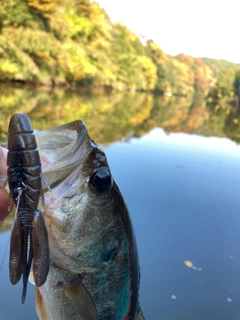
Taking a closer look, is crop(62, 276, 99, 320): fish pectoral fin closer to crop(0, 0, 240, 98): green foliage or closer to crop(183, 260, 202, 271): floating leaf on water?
crop(183, 260, 202, 271): floating leaf on water

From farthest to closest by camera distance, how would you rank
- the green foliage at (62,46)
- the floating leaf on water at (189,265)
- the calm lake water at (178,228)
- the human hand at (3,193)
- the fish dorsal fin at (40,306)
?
the green foliage at (62,46) < the floating leaf on water at (189,265) < the calm lake water at (178,228) < the fish dorsal fin at (40,306) < the human hand at (3,193)

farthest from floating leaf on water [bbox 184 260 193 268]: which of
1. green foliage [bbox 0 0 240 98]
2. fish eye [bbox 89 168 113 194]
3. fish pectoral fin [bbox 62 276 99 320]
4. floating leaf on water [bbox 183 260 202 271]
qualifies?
green foliage [bbox 0 0 240 98]

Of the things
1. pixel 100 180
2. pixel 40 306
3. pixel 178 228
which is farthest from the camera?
pixel 178 228

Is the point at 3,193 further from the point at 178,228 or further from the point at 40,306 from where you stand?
the point at 178,228

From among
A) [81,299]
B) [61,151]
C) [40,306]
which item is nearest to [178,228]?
[40,306]

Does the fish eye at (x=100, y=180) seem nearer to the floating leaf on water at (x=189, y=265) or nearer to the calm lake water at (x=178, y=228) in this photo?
the calm lake water at (x=178, y=228)

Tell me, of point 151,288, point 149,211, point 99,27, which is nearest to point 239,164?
point 149,211

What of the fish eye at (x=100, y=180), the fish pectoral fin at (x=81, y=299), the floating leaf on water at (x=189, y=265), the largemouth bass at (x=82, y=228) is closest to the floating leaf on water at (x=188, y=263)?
the floating leaf on water at (x=189, y=265)

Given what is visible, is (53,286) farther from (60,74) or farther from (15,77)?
(60,74)
